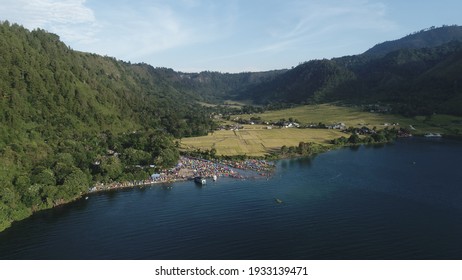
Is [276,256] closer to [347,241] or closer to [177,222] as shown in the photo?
[347,241]

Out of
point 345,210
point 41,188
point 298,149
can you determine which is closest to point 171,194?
point 41,188

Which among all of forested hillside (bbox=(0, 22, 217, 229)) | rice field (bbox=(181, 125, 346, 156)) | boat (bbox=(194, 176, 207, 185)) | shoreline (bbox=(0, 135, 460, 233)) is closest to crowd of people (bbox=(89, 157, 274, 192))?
shoreline (bbox=(0, 135, 460, 233))

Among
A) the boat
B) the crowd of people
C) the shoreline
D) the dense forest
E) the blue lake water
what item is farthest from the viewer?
the crowd of people

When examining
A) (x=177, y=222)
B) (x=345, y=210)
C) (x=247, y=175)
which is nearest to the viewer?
(x=177, y=222)

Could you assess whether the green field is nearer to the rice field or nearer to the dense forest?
the rice field

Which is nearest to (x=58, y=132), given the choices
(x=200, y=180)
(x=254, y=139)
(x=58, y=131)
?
(x=58, y=131)

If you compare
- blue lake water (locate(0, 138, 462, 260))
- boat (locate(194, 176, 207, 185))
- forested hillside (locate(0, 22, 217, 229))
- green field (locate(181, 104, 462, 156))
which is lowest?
blue lake water (locate(0, 138, 462, 260))

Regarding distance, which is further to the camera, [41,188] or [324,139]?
[324,139]

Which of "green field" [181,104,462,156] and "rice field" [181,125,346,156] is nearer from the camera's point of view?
"rice field" [181,125,346,156]
